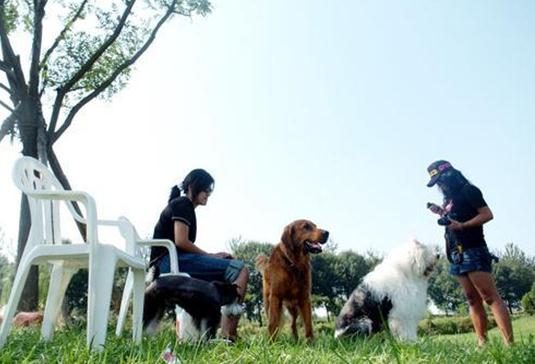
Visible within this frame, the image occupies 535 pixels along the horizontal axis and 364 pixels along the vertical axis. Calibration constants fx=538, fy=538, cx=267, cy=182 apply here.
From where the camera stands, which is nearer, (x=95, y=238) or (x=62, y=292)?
(x=95, y=238)

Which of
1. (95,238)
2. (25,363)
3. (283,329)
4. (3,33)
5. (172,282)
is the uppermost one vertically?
(3,33)

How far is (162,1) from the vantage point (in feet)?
46.3

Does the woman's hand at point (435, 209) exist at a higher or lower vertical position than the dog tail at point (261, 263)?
higher

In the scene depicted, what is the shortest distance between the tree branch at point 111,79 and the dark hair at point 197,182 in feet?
26.7

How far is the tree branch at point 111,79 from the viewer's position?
1287 centimetres

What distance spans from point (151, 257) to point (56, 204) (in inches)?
49.1

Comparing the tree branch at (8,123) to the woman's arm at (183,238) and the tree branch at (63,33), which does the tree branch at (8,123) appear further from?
the woman's arm at (183,238)

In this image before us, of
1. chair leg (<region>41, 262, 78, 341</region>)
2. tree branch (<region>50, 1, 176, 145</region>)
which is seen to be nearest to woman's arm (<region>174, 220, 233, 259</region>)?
chair leg (<region>41, 262, 78, 341</region>)

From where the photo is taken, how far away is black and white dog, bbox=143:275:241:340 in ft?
14.2

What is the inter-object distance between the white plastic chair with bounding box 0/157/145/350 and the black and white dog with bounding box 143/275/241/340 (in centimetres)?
24

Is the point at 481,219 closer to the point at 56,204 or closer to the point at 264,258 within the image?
the point at 264,258

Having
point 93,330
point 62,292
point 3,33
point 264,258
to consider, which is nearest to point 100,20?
point 3,33

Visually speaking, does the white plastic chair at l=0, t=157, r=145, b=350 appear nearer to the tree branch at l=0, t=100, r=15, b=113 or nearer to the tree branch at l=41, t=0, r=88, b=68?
the tree branch at l=0, t=100, r=15, b=113

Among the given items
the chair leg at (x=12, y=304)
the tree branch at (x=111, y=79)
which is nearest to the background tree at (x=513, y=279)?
the tree branch at (x=111, y=79)
